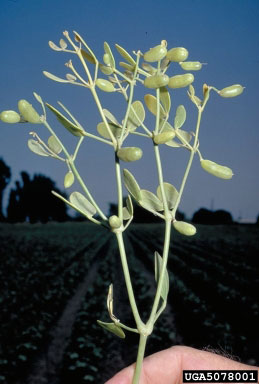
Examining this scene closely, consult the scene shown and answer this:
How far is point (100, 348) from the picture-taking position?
8.30 metres

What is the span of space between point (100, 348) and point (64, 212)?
65.7 meters

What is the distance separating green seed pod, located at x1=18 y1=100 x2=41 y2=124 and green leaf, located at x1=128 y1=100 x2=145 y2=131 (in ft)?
0.78

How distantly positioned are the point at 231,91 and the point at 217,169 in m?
0.21

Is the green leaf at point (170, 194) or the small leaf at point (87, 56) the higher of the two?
the small leaf at point (87, 56)

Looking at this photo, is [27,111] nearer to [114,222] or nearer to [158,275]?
[114,222]

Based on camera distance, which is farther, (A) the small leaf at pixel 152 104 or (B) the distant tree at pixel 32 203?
(B) the distant tree at pixel 32 203

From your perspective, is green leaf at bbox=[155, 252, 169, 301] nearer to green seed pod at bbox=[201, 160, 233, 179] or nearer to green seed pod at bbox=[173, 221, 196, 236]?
green seed pod at bbox=[173, 221, 196, 236]

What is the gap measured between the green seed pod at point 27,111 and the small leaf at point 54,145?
8 centimetres

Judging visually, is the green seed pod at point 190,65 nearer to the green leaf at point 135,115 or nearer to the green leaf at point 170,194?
the green leaf at point 135,115

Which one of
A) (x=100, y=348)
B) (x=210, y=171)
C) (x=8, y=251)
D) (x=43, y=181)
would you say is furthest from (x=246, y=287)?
(x=43, y=181)

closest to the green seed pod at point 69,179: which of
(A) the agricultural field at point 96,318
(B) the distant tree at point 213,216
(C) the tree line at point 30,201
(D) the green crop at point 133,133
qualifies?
(D) the green crop at point 133,133

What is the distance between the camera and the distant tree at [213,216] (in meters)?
56.5

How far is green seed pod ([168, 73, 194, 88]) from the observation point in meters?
0.97

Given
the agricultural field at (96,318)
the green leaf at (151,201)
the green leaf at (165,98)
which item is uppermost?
the green leaf at (165,98)
